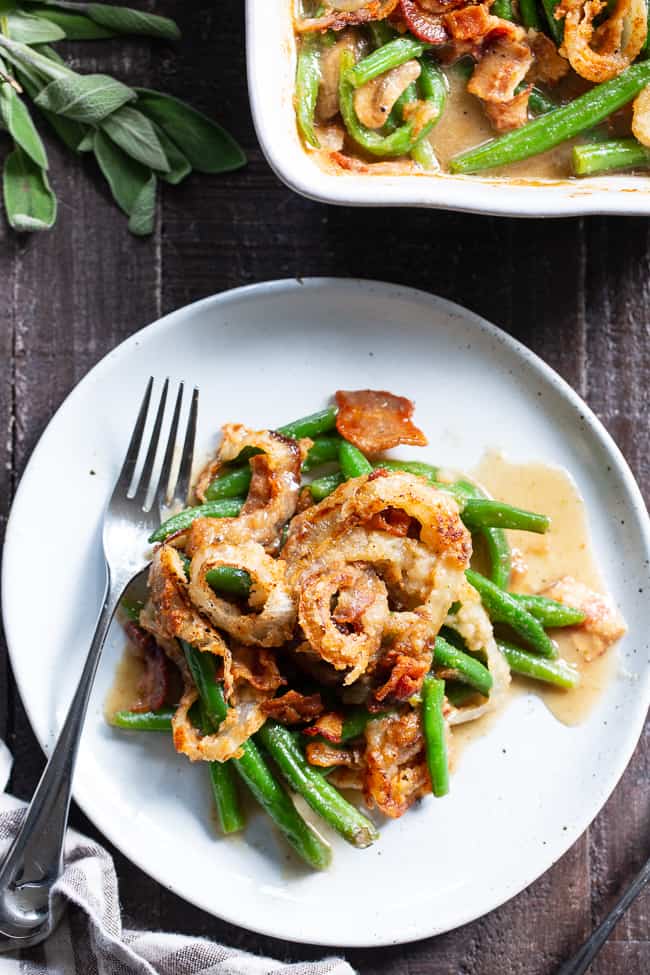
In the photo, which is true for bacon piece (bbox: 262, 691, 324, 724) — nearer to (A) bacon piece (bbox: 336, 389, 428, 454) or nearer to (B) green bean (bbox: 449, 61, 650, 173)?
(A) bacon piece (bbox: 336, 389, 428, 454)

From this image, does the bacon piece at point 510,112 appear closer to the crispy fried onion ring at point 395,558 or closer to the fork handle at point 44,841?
the crispy fried onion ring at point 395,558

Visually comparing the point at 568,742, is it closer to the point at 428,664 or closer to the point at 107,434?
the point at 428,664

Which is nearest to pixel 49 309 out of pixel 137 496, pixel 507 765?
pixel 137 496

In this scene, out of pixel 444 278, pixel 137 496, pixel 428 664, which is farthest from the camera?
pixel 444 278

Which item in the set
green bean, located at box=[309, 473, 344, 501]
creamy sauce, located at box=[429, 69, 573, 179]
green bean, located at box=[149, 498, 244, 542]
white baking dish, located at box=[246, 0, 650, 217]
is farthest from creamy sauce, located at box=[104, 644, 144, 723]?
creamy sauce, located at box=[429, 69, 573, 179]

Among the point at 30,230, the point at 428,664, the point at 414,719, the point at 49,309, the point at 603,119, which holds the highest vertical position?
the point at 603,119

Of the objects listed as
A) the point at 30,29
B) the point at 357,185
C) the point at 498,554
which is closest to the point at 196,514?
the point at 498,554

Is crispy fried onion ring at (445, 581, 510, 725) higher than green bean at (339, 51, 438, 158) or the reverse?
the reverse
